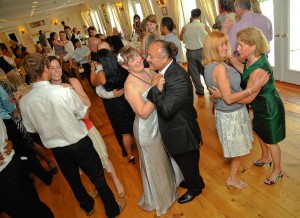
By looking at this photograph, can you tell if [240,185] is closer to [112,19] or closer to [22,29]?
[112,19]

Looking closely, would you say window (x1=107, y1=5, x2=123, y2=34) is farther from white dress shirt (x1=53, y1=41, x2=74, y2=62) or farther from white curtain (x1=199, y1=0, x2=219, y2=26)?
white curtain (x1=199, y1=0, x2=219, y2=26)

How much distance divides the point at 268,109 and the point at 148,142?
1038 millimetres

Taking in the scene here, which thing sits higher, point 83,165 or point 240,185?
point 83,165

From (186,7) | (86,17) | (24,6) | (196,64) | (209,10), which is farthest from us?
(86,17)

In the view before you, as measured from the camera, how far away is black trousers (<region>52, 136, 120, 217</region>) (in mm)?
1858

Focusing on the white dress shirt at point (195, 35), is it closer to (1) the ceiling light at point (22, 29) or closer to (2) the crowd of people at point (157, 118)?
(2) the crowd of people at point (157, 118)

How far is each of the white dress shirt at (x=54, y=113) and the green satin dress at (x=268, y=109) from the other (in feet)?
4.67

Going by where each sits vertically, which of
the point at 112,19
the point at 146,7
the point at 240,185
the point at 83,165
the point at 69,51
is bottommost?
the point at 240,185

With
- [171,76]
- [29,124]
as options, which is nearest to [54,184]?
[29,124]

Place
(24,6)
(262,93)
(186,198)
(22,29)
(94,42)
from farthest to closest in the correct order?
(22,29) → (24,6) → (94,42) → (186,198) → (262,93)

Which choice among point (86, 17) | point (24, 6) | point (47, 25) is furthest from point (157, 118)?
point (47, 25)

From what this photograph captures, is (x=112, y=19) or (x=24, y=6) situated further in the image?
(x=112, y=19)

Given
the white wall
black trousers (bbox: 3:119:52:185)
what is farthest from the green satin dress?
the white wall

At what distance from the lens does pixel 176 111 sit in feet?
5.53
